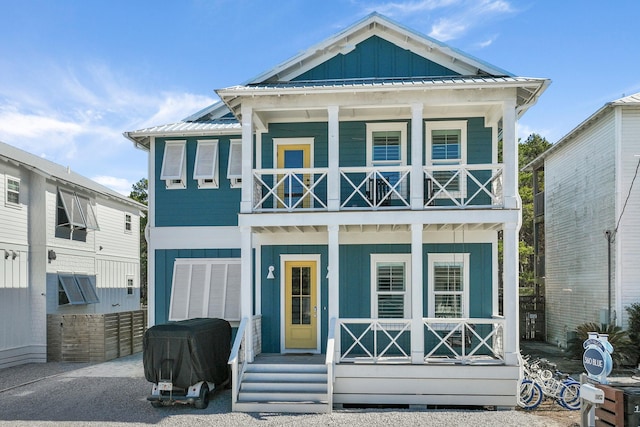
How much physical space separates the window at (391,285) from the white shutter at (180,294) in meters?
4.68

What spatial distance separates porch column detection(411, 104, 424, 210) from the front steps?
3822mm

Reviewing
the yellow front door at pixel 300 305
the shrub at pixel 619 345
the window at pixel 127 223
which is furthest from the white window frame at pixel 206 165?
the shrub at pixel 619 345

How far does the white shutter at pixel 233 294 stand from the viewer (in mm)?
12211

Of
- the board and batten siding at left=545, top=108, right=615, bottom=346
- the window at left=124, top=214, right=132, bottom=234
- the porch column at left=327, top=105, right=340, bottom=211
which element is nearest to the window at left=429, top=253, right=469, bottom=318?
the porch column at left=327, top=105, right=340, bottom=211

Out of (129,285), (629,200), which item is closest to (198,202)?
(129,285)

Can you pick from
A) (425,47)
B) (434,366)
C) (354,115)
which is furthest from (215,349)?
(425,47)

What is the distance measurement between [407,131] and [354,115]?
1.33 meters

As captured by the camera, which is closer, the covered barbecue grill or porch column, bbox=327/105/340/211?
the covered barbecue grill

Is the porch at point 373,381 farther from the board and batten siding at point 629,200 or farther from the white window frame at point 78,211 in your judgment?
the white window frame at point 78,211

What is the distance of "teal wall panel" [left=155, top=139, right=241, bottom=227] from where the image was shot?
498 inches

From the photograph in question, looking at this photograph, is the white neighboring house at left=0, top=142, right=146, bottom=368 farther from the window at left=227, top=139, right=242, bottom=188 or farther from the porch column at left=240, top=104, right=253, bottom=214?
the porch column at left=240, top=104, right=253, bottom=214

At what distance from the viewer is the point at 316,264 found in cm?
1187

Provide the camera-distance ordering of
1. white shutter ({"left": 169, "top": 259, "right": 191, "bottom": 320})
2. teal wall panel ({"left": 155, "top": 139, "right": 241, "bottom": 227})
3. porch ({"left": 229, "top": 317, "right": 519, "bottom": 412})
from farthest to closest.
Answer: teal wall panel ({"left": 155, "top": 139, "right": 241, "bottom": 227}), white shutter ({"left": 169, "top": 259, "right": 191, "bottom": 320}), porch ({"left": 229, "top": 317, "right": 519, "bottom": 412})

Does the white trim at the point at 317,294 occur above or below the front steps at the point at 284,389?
above
